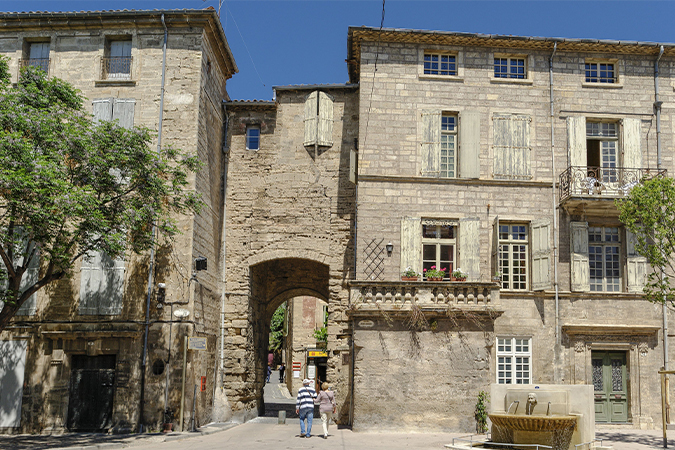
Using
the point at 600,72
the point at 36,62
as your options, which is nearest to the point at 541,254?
the point at 600,72

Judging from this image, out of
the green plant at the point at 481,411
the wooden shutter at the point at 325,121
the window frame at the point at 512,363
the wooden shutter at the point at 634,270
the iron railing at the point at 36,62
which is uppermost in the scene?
the iron railing at the point at 36,62

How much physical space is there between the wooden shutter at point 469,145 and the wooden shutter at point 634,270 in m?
4.80

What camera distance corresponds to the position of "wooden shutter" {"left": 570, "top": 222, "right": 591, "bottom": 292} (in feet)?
62.0

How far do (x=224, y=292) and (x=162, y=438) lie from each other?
6.04 m

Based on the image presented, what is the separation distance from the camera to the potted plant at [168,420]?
1666cm

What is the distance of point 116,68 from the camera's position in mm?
19172

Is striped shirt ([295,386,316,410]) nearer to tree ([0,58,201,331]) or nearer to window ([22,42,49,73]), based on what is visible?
tree ([0,58,201,331])

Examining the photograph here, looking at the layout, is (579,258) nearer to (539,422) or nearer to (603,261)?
(603,261)

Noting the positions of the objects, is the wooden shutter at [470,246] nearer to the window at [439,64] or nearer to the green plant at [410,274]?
the green plant at [410,274]

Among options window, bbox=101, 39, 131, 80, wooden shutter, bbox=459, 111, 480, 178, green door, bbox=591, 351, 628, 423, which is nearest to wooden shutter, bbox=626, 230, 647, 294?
green door, bbox=591, 351, 628, 423

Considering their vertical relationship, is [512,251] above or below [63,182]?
below

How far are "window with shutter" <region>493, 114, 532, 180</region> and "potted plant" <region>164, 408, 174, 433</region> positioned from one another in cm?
1085

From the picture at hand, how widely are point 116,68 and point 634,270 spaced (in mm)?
15694

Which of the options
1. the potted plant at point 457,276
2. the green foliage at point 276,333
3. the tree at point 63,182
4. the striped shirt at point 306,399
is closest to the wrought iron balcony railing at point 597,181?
the potted plant at point 457,276
